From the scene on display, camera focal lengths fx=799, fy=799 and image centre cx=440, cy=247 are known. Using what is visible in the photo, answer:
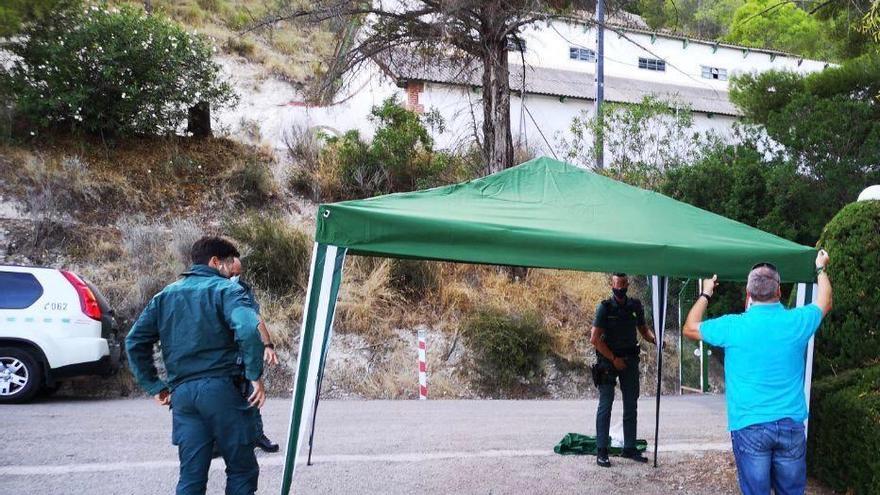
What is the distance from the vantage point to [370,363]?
1389 cm

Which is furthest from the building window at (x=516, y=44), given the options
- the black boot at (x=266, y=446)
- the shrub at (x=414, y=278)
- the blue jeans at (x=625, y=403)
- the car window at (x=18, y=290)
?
the black boot at (x=266, y=446)

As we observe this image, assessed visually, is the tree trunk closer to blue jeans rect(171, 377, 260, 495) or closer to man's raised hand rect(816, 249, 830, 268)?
man's raised hand rect(816, 249, 830, 268)

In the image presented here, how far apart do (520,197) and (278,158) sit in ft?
50.9

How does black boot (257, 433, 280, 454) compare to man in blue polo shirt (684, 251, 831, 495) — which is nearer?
man in blue polo shirt (684, 251, 831, 495)

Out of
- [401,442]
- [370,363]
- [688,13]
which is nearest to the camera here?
[401,442]

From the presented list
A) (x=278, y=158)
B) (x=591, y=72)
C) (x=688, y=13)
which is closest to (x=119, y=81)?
(x=278, y=158)

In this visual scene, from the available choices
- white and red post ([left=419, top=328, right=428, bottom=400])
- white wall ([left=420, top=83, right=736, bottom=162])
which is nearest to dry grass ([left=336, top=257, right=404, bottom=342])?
white and red post ([left=419, top=328, right=428, bottom=400])

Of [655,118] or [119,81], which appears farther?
[655,118]

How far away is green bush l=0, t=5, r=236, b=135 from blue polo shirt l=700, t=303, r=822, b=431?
16.2 m

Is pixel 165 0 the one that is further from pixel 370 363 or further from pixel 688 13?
pixel 688 13

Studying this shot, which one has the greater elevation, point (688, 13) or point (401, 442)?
point (688, 13)

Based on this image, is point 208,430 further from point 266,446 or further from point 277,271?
point 277,271

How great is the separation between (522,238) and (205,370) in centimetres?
223

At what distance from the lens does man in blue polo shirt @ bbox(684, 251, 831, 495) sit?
175 inches
